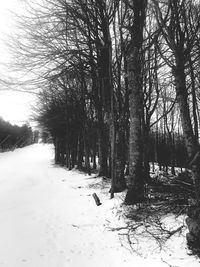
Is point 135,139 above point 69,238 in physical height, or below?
above

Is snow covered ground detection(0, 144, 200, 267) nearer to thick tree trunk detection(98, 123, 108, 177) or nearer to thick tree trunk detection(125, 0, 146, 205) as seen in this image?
thick tree trunk detection(125, 0, 146, 205)

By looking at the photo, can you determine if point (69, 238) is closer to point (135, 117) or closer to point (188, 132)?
point (188, 132)

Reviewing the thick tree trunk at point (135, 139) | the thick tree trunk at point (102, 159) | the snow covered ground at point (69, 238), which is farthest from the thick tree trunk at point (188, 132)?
the thick tree trunk at point (102, 159)

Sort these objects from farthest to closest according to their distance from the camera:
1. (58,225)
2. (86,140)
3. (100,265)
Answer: (86,140) → (58,225) → (100,265)

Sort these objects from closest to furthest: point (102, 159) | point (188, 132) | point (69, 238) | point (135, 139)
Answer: point (69, 238) → point (188, 132) → point (135, 139) → point (102, 159)

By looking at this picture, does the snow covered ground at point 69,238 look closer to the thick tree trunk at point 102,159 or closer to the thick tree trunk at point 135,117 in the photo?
the thick tree trunk at point 135,117

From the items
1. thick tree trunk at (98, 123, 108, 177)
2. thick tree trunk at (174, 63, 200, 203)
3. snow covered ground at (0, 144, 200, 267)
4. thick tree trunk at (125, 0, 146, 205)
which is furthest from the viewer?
thick tree trunk at (98, 123, 108, 177)

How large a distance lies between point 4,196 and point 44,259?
20.6 ft

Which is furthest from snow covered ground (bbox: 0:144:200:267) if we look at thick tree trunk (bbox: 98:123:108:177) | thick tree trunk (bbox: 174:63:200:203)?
thick tree trunk (bbox: 98:123:108:177)

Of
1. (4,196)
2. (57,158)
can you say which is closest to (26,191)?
(4,196)

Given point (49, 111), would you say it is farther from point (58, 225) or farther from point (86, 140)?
point (58, 225)

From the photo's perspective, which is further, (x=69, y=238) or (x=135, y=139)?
(x=135, y=139)

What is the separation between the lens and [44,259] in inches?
187

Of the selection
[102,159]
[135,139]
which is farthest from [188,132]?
[102,159]
